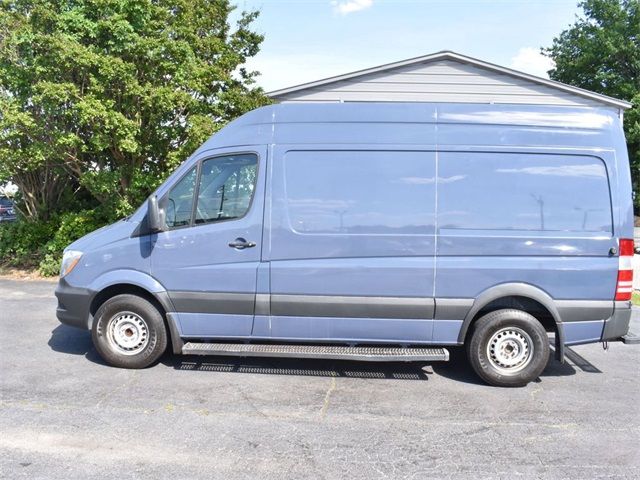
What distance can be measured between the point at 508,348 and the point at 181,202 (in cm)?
339

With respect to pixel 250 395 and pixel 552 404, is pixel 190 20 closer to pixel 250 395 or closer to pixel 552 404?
pixel 250 395

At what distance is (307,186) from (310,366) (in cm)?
185

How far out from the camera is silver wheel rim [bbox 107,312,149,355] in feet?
16.6

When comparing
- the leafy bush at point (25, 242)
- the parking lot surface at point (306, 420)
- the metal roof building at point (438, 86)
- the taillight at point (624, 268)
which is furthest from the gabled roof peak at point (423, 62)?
the taillight at point (624, 268)

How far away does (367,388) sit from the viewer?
4.71 m

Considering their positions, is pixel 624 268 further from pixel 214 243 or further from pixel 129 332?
pixel 129 332

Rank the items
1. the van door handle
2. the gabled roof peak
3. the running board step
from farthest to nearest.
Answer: the gabled roof peak
the van door handle
the running board step

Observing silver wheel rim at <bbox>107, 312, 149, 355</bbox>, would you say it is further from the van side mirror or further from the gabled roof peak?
the gabled roof peak

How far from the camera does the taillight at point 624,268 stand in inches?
180

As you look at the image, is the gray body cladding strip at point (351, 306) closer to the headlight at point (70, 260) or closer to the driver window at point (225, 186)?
the driver window at point (225, 186)

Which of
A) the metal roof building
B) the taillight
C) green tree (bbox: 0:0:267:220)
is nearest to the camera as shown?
the taillight

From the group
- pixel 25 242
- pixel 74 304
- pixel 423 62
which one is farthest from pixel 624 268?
pixel 25 242

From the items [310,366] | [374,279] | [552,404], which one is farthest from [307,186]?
[552,404]

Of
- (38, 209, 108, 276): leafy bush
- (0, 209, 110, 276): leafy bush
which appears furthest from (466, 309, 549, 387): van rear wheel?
(38, 209, 108, 276): leafy bush
